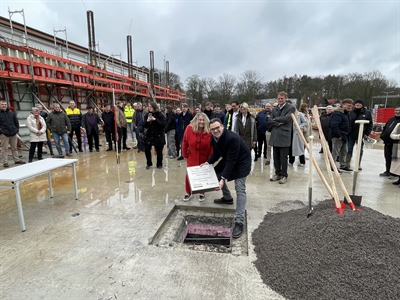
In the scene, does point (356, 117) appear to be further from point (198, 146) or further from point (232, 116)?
point (198, 146)

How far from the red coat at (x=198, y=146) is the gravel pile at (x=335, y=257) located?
59.9 inches

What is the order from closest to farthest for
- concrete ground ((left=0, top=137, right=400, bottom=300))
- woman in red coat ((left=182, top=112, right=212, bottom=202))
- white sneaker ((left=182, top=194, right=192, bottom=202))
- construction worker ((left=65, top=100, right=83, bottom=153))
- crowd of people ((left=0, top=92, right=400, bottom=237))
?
concrete ground ((left=0, top=137, right=400, bottom=300)), crowd of people ((left=0, top=92, right=400, bottom=237)), woman in red coat ((left=182, top=112, right=212, bottom=202)), white sneaker ((left=182, top=194, right=192, bottom=202)), construction worker ((left=65, top=100, right=83, bottom=153))

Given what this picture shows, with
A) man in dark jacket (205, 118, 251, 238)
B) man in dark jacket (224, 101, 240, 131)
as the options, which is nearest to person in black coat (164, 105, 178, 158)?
man in dark jacket (224, 101, 240, 131)

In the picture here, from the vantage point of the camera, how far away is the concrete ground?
204cm

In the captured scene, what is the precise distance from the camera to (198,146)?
12.4 feet

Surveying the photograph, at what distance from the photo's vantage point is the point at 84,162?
22.6 feet

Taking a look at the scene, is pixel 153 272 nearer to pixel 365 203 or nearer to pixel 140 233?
pixel 140 233

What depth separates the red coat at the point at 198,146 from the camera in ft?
12.2

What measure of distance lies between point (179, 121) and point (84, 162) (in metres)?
3.06

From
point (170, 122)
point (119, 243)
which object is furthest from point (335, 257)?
point (170, 122)

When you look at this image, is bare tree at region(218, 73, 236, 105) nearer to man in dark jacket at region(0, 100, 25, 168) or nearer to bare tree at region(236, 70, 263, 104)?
bare tree at region(236, 70, 263, 104)

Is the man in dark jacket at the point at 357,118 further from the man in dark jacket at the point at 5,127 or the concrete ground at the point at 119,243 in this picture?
the man in dark jacket at the point at 5,127

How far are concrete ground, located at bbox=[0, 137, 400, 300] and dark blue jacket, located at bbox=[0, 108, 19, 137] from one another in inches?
85.9

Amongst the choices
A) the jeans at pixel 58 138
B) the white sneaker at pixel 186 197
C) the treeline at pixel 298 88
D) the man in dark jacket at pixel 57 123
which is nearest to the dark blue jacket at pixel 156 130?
the white sneaker at pixel 186 197
